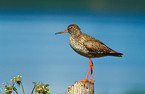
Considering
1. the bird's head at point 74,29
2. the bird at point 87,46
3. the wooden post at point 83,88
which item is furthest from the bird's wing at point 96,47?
the wooden post at point 83,88

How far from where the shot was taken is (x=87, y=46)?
6754 millimetres

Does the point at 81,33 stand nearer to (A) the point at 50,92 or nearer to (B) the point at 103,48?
(B) the point at 103,48

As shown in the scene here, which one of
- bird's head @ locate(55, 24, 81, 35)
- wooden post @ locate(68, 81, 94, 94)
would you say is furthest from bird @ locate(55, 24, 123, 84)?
wooden post @ locate(68, 81, 94, 94)

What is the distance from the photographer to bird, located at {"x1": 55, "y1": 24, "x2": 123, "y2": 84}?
6.77 metres

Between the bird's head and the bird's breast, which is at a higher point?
the bird's head

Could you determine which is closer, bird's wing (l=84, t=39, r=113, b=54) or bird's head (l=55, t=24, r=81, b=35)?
bird's wing (l=84, t=39, r=113, b=54)

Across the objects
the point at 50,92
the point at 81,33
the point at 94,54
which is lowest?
the point at 50,92

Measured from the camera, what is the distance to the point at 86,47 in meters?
6.75

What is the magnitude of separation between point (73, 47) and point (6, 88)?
2.24m

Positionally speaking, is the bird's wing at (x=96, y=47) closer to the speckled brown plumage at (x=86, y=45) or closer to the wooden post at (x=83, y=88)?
the speckled brown plumage at (x=86, y=45)

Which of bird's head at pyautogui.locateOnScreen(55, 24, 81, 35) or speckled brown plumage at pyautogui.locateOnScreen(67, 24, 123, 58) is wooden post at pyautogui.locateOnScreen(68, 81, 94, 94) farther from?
bird's head at pyautogui.locateOnScreen(55, 24, 81, 35)

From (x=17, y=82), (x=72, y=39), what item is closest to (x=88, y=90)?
(x=72, y=39)

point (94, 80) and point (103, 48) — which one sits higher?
point (103, 48)

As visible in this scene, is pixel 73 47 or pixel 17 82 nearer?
pixel 73 47
